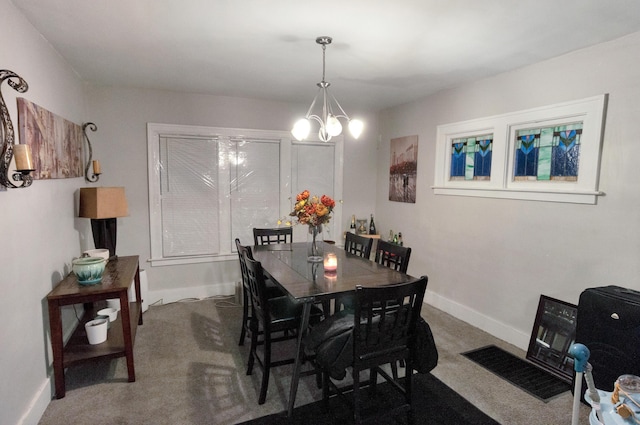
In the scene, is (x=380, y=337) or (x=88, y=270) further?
(x=88, y=270)

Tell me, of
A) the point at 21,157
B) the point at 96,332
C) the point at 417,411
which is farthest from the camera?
the point at 96,332

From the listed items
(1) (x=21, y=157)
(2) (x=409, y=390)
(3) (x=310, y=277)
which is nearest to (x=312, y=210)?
(3) (x=310, y=277)

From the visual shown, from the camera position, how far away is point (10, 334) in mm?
1800

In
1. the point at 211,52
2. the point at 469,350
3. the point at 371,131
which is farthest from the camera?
the point at 371,131

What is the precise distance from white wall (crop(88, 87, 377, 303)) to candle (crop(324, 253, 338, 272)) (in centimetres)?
180

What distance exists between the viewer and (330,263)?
8.76ft

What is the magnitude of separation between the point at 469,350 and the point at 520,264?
87cm

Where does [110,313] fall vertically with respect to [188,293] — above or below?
above

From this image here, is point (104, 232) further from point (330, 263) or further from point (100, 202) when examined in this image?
point (330, 263)

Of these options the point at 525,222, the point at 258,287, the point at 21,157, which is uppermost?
the point at 21,157

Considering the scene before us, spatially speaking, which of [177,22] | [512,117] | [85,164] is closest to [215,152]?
[85,164]

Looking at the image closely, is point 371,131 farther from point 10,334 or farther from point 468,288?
point 10,334

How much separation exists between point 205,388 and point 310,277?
1081 mm

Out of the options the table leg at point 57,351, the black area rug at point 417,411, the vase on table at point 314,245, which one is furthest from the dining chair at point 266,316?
the table leg at point 57,351
